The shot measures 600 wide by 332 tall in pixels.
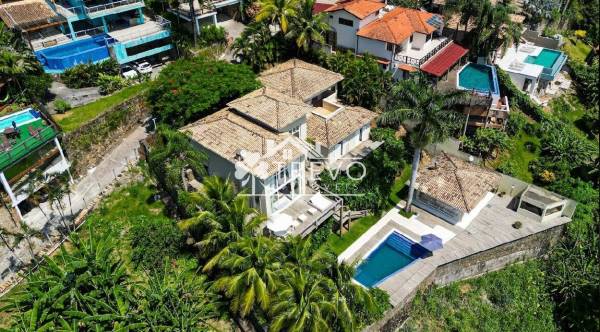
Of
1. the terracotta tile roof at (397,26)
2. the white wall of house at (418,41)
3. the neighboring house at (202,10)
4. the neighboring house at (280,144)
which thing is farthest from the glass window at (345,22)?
the neighboring house at (202,10)

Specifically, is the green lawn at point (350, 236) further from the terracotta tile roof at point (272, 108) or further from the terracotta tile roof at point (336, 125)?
the terracotta tile roof at point (272, 108)

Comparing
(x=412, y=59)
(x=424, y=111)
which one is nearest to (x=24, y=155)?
(x=424, y=111)

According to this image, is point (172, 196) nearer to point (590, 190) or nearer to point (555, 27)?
point (590, 190)

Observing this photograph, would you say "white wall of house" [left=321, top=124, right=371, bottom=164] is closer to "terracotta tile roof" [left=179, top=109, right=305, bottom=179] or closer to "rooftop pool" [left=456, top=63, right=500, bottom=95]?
"terracotta tile roof" [left=179, top=109, right=305, bottom=179]

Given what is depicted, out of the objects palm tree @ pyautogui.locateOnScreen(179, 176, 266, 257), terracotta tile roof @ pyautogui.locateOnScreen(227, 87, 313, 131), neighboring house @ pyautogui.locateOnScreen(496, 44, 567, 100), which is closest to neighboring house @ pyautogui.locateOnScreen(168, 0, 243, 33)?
terracotta tile roof @ pyautogui.locateOnScreen(227, 87, 313, 131)

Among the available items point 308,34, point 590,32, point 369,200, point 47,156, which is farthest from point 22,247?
point 590,32

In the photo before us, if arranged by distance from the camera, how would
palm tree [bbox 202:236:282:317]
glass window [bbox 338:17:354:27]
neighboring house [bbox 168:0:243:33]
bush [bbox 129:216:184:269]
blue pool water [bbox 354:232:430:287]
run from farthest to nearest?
neighboring house [bbox 168:0:243:33]
glass window [bbox 338:17:354:27]
blue pool water [bbox 354:232:430:287]
bush [bbox 129:216:184:269]
palm tree [bbox 202:236:282:317]
